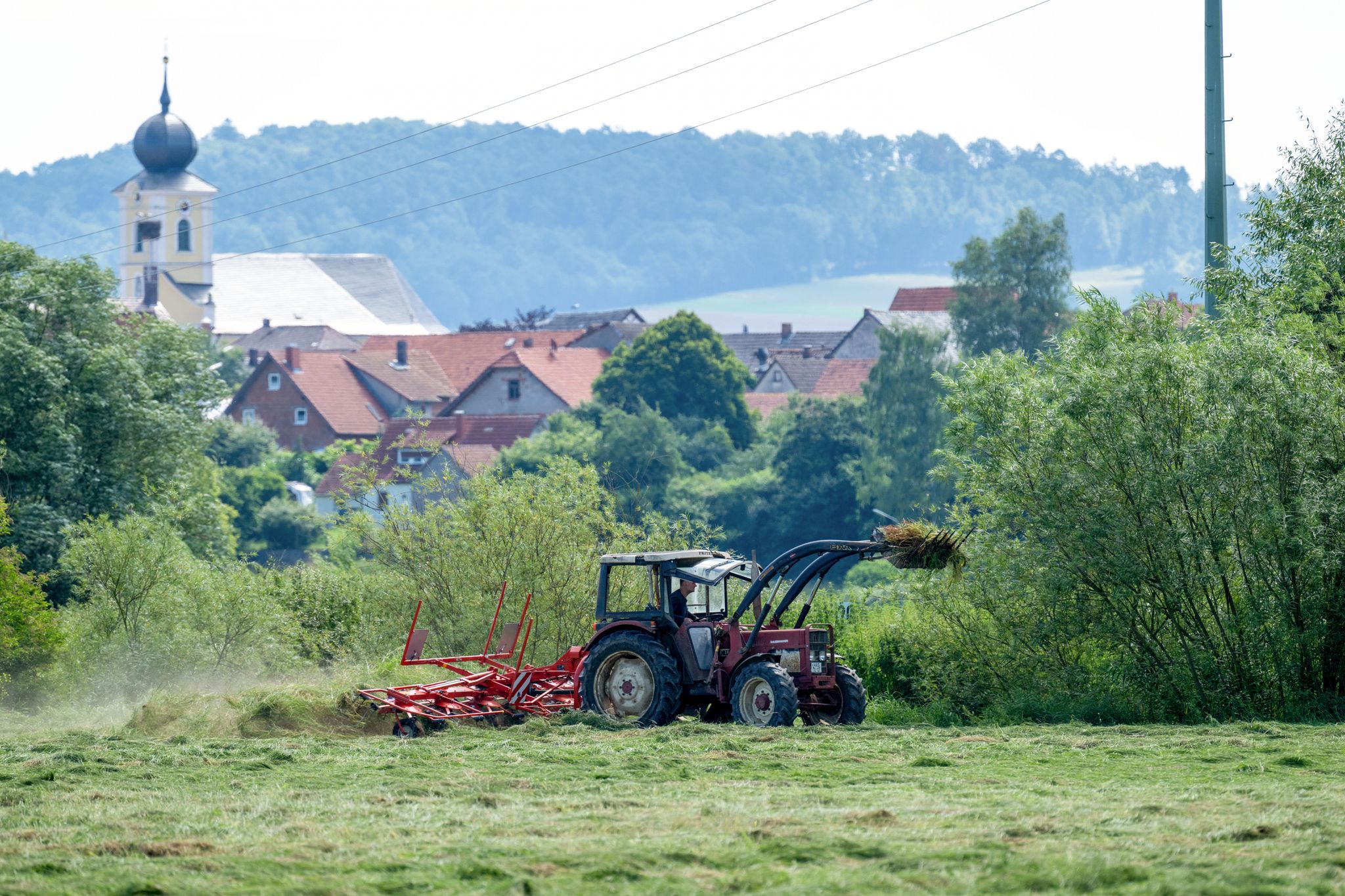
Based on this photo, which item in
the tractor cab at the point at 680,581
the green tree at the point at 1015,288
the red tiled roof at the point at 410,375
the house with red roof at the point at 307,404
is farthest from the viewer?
the red tiled roof at the point at 410,375

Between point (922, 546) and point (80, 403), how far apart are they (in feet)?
80.1

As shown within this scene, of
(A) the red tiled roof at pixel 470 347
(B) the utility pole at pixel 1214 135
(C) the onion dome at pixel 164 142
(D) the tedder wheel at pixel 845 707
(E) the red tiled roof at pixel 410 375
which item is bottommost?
(D) the tedder wheel at pixel 845 707

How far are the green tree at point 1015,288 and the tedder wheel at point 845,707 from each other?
60347 millimetres

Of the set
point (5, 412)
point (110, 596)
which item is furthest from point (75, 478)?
point (110, 596)

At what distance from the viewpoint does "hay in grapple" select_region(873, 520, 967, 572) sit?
60.4ft

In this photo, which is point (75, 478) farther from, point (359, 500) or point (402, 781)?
point (402, 781)

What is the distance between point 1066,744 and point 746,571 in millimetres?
4990

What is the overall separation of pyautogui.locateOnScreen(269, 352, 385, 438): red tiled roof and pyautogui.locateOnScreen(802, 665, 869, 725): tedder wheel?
79080mm

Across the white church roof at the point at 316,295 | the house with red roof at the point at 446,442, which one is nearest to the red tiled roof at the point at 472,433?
the house with red roof at the point at 446,442

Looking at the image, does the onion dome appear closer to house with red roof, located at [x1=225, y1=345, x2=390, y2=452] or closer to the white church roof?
the white church roof

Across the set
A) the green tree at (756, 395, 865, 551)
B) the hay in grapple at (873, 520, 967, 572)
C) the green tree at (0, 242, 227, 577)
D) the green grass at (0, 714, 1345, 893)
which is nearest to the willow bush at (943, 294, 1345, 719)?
the hay in grapple at (873, 520, 967, 572)

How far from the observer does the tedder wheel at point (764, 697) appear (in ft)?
56.7

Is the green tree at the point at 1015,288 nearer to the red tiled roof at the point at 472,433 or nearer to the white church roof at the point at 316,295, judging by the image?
the red tiled roof at the point at 472,433

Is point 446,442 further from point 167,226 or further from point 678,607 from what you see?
point 167,226
